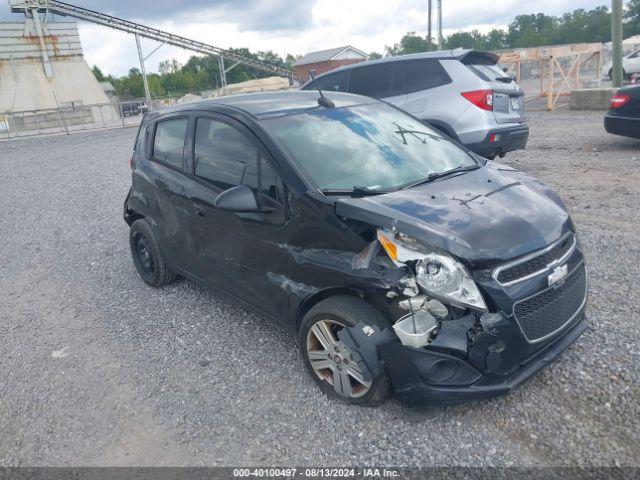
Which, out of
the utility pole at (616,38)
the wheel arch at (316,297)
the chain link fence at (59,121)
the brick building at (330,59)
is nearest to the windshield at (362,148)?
the wheel arch at (316,297)

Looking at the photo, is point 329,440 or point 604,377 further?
point 604,377

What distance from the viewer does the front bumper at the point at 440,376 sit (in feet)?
8.86

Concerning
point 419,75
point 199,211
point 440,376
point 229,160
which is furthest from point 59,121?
point 440,376

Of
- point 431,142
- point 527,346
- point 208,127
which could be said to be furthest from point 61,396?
point 431,142

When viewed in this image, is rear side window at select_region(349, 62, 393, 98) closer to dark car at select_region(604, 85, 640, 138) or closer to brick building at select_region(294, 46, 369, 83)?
dark car at select_region(604, 85, 640, 138)

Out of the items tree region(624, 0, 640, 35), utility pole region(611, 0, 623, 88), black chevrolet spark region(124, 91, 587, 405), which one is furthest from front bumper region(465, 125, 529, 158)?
tree region(624, 0, 640, 35)

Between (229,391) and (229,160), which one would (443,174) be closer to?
(229,160)

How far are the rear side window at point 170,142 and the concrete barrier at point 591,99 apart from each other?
13237 millimetres

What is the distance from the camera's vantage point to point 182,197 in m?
4.23

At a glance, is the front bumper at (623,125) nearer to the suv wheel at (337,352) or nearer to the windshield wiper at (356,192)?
the windshield wiper at (356,192)

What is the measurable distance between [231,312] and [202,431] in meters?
1.55

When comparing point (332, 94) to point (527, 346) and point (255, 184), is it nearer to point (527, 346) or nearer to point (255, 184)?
point (255, 184)

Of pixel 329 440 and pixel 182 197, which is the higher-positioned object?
pixel 182 197

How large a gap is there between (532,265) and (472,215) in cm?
42
